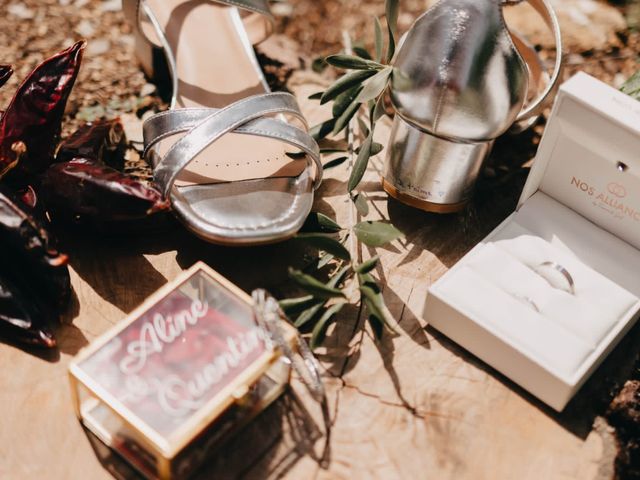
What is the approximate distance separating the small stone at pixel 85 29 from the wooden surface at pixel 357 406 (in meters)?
0.66

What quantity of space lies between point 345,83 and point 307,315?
1.28 feet

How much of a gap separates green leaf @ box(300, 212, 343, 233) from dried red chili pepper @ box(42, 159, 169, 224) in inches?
9.2

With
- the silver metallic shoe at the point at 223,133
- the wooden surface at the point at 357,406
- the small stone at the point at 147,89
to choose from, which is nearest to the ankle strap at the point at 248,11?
the silver metallic shoe at the point at 223,133

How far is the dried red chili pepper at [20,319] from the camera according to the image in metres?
1.09

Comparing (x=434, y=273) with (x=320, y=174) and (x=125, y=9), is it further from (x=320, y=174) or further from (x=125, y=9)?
(x=125, y=9)

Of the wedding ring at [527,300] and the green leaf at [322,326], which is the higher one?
the wedding ring at [527,300]

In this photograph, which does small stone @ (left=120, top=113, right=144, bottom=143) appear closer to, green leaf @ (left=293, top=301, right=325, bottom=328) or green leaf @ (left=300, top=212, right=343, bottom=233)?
green leaf @ (left=300, top=212, right=343, bottom=233)

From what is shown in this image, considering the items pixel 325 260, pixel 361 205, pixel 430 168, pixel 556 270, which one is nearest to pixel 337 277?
pixel 325 260

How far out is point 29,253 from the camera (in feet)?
3.56

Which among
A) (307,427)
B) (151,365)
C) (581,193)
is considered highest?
(581,193)

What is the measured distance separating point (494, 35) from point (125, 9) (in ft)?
2.48

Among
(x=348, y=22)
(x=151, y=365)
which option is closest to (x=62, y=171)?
(x=151, y=365)

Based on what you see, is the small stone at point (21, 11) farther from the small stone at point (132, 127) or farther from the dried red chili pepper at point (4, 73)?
the dried red chili pepper at point (4, 73)

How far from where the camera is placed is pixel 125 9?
A: 1483mm
